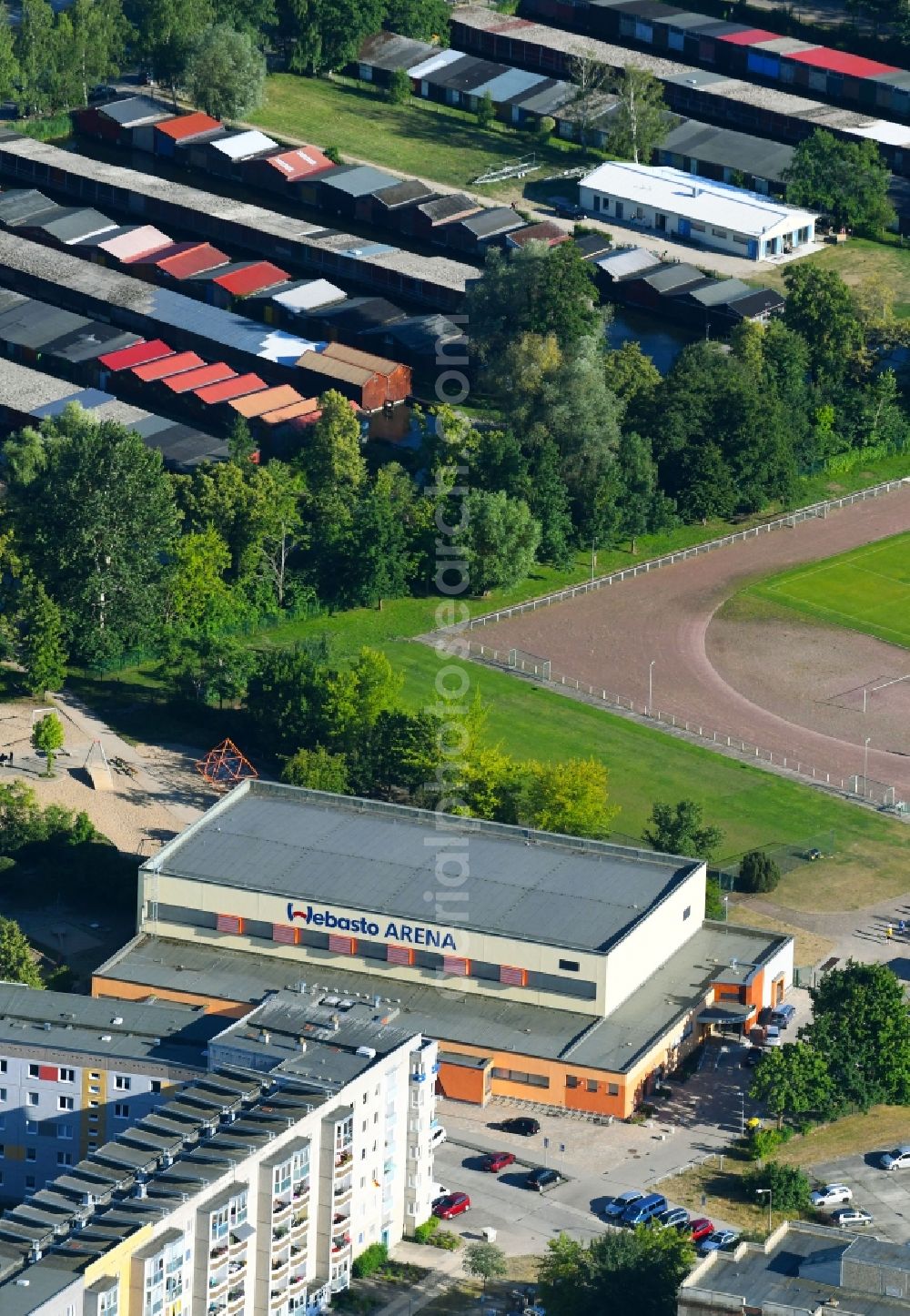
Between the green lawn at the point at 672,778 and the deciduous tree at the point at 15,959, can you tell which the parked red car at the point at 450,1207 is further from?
the green lawn at the point at 672,778

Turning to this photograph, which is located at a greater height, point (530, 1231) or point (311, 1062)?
point (311, 1062)

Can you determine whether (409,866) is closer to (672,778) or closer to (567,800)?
(567,800)

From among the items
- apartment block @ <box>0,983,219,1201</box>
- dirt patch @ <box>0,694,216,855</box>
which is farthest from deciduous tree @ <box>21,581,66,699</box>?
apartment block @ <box>0,983,219,1201</box>

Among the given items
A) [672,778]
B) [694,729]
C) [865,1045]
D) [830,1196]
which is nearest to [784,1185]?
[830,1196]

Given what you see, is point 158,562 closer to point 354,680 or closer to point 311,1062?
point 354,680


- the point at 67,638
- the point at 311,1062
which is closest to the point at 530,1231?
the point at 311,1062

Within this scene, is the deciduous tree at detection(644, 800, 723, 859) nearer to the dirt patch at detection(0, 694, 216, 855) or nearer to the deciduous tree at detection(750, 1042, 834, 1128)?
the deciduous tree at detection(750, 1042, 834, 1128)

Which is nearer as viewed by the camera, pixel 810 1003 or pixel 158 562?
pixel 810 1003
